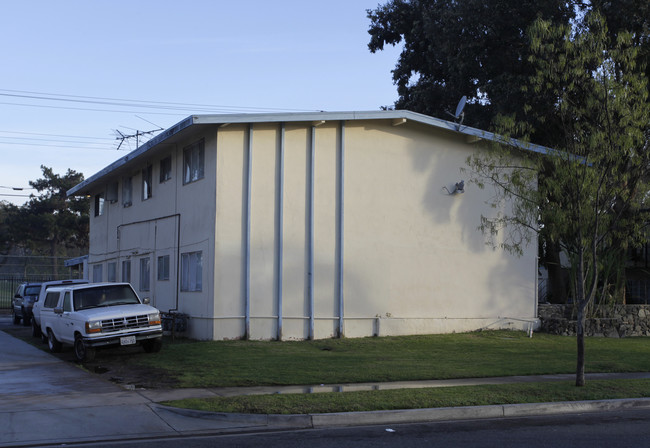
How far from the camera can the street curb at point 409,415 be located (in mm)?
9750

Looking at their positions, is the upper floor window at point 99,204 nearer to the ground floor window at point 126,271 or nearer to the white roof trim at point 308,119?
the ground floor window at point 126,271

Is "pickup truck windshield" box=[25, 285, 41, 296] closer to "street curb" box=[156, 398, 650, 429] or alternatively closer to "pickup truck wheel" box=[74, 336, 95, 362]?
"pickup truck wheel" box=[74, 336, 95, 362]

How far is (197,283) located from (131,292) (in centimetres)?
272

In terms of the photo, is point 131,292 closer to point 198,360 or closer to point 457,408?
point 198,360

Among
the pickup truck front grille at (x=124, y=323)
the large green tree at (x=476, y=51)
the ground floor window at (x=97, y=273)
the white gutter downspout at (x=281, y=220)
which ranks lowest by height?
A: the pickup truck front grille at (x=124, y=323)

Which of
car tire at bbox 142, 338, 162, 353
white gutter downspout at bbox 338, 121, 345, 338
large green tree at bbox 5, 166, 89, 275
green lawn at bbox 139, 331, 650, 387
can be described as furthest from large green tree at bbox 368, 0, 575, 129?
large green tree at bbox 5, 166, 89, 275

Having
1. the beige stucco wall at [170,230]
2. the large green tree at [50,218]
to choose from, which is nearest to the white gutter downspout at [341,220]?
the beige stucco wall at [170,230]

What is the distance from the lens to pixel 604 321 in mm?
22172

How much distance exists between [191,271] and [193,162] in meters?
3.21

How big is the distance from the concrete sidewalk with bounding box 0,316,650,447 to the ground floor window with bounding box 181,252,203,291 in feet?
22.6

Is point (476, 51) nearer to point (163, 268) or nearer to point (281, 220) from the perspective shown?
point (281, 220)

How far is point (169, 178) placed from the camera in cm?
2291

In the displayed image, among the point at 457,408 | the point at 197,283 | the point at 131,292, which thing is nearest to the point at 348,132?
the point at 197,283

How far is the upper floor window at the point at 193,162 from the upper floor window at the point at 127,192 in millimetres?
6045
